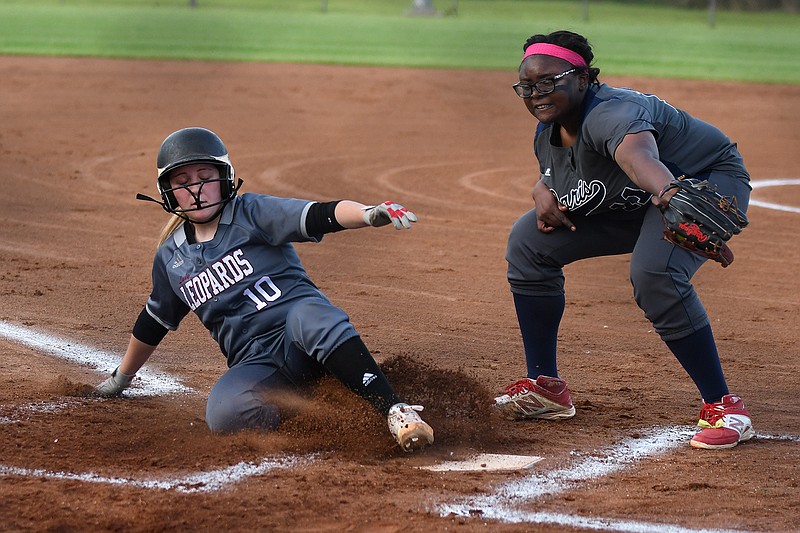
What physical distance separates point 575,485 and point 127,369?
1797mm

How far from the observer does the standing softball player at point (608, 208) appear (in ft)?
12.8

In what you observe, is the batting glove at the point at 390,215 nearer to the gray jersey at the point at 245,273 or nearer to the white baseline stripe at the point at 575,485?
the gray jersey at the point at 245,273

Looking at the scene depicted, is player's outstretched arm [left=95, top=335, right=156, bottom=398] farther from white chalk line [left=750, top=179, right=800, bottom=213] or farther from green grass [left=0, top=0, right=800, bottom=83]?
green grass [left=0, top=0, right=800, bottom=83]

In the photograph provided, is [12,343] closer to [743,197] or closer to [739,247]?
[743,197]

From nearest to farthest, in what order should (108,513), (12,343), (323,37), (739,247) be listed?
(108,513) < (12,343) < (739,247) < (323,37)

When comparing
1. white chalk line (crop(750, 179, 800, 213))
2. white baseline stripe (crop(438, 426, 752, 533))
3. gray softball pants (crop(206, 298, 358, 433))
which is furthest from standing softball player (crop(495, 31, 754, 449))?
white chalk line (crop(750, 179, 800, 213))

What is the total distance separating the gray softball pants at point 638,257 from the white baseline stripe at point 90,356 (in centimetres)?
147

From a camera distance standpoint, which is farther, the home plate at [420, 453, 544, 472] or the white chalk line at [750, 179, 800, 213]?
the white chalk line at [750, 179, 800, 213]

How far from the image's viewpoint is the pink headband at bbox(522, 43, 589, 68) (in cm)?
407

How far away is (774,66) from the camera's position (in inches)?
755

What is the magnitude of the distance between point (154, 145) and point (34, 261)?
4.17m

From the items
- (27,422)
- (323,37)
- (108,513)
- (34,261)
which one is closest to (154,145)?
(34,261)

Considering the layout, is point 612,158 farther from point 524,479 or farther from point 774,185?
point 774,185

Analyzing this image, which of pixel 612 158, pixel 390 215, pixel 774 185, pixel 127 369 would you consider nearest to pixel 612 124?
pixel 612 158
